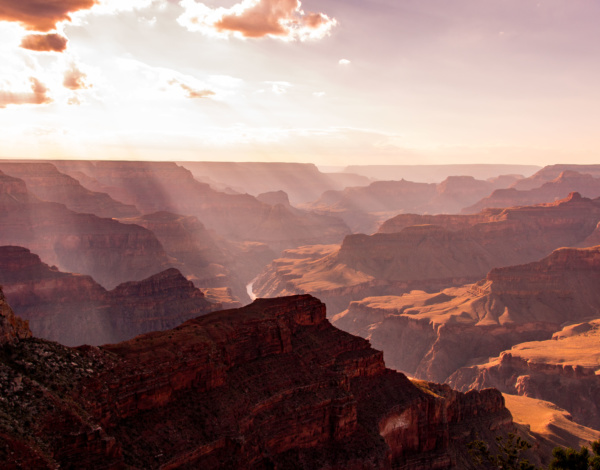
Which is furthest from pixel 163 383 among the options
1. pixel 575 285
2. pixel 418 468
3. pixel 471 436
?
pixel 575 285

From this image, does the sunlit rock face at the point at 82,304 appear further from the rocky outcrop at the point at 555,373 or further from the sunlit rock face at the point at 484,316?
the rocky outcrop at the point at 555,373

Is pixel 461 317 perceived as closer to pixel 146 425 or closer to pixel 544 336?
pixel 544 336

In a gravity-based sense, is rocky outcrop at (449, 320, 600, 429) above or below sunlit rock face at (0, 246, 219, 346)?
below

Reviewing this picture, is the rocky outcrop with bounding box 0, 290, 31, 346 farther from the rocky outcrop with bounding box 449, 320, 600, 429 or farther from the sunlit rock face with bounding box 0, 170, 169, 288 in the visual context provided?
the sunlit rock face with bounding box 0, 170, 169, 288

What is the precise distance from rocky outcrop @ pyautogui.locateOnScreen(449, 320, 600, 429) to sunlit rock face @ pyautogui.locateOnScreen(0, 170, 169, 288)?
100364mm

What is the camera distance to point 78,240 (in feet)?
567

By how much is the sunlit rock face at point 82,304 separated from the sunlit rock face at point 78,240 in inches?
1728

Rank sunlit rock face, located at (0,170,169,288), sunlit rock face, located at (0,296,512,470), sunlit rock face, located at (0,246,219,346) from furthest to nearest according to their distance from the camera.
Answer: sunlit rock face, located at (0,170,169,288), sunlit rock face, located at (0,246,219,346), sunlit rock face, located at (0,296,512,470)

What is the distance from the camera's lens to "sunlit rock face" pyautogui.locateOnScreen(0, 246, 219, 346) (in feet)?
371

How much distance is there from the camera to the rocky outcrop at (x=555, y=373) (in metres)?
102

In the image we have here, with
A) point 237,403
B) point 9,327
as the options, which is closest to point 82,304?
point 237,403

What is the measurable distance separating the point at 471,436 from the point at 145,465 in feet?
134

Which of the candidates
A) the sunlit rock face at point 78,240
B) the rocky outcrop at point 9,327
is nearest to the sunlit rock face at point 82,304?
the sunlit rock face at point 78,240

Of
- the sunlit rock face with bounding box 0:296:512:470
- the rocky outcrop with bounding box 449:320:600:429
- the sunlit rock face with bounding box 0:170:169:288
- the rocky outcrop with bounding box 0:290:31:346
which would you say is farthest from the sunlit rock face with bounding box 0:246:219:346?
the rocky outcrop with bounding box 0:290:31:346
